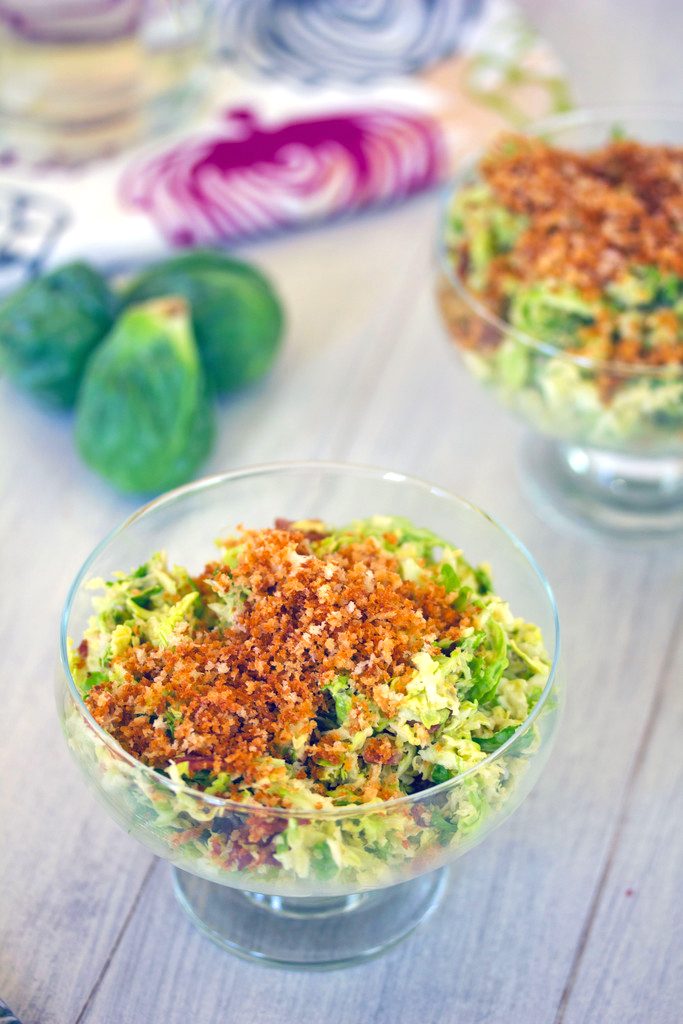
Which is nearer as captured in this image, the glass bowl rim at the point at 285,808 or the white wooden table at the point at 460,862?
the glass bowl rim at the point at 285,808

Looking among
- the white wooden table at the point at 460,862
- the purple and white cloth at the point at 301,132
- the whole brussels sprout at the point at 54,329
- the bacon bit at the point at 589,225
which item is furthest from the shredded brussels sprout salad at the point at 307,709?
the purple and white cloth at the point at 301,132

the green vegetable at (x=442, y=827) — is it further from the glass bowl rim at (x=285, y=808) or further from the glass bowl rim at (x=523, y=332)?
the glass bowl rim at (x=523, y=332)

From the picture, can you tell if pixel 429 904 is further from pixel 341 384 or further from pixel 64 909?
pixel 341 384

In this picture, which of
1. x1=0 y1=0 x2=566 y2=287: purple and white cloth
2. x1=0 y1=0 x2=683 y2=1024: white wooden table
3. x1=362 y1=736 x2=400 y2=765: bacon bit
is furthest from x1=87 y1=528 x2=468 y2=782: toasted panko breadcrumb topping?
x1=0 y1=0 x2=566 y2=287: purple and white cloth

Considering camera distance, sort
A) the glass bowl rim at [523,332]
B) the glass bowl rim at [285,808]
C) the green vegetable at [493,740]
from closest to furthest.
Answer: the glass bowl rim at [285,808]
the green vegetable at [493,740]
the glass bowl rim at [523,332]

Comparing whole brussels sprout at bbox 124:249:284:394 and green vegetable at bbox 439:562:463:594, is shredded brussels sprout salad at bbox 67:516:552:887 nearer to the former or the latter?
green vegetable at bbox 439:562:463:594
